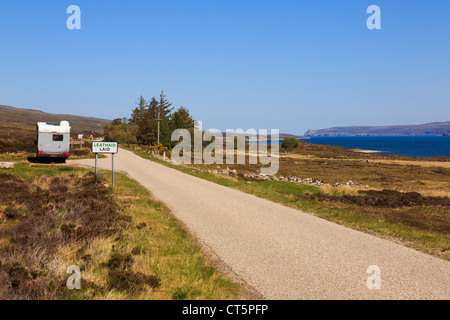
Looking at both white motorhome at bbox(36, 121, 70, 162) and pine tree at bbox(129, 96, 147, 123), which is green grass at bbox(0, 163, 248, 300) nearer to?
white motorhome at bbox(36, 121, 70, 162)

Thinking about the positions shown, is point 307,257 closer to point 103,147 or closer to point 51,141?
point 103,147

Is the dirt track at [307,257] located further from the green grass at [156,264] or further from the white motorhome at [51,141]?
the white motorhome at [51,141]

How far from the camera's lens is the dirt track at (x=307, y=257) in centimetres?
582

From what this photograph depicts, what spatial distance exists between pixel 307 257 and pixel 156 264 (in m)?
3.43

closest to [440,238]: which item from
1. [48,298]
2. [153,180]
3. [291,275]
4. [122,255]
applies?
[291,275]

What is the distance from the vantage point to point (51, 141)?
96.9 feet

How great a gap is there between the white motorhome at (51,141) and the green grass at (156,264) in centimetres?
2318

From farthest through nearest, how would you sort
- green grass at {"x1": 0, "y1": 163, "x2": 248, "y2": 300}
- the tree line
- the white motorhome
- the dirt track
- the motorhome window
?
the tree line < the motorhome window < the white motorhome < the dirt track < green grass at {"x1": 0, "y1": 163, "x2": 248, "y2": 300}

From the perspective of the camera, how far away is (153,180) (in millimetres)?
22000

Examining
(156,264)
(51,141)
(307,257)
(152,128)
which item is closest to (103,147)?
(156,264)

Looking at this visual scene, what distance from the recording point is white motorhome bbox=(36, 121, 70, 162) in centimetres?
2911

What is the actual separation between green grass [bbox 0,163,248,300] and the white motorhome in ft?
76.1

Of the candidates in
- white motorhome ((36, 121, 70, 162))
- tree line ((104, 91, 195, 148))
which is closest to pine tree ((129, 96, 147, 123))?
tree line ((104, 91, 195, 148))
